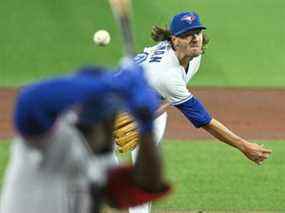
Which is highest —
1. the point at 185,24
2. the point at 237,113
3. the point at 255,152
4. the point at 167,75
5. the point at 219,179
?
the point at 185,24

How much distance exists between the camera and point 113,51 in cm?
1984

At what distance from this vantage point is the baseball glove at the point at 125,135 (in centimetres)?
669

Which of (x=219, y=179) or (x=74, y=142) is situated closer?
(x=74, y=142)

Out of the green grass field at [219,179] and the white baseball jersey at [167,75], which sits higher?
the white baseball jersey at [167,75]

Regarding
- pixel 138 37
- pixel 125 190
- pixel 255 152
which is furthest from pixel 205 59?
pixel 125 190

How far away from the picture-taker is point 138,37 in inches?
798

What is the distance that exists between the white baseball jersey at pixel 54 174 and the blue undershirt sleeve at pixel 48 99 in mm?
61

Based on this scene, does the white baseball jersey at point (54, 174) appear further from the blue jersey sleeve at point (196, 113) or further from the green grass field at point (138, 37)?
the green grass field at point (138, 37)

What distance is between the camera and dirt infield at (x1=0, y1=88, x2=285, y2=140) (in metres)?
13.7

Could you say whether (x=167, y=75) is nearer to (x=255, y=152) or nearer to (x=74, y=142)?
(x=255, y=152)

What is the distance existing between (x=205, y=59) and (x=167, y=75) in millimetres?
12644

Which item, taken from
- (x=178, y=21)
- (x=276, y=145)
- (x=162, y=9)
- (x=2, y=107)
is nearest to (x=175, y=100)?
(x=178, y=21)

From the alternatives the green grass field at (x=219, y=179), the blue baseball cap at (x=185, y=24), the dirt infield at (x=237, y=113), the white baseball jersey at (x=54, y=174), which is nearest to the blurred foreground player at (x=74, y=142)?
the white baseball jersey at (x=54, y=174)

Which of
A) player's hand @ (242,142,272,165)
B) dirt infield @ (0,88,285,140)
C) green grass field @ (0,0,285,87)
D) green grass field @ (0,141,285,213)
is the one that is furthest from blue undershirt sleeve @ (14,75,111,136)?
green grass field @ (0,0,285,87)
